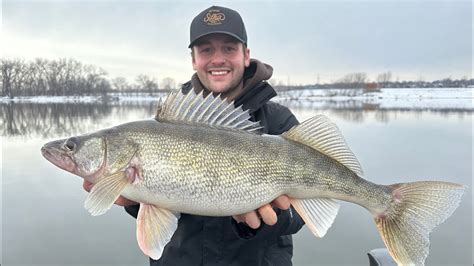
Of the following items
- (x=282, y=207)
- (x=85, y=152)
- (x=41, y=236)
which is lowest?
(x=41, y=236)

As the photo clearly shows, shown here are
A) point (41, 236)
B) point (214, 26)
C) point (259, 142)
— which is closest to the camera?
point (259, 142)

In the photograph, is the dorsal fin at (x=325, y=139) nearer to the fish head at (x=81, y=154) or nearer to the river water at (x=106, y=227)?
the fish head at (x=81, y=154)

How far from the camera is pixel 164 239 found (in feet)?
6.90

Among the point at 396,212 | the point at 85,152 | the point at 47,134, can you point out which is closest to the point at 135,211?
the point at 85,152

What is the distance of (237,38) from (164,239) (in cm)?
172

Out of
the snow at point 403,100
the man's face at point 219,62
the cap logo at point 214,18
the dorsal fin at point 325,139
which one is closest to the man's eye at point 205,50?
the man's face at point 219,62

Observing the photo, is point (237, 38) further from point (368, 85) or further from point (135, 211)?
point (368, 85)

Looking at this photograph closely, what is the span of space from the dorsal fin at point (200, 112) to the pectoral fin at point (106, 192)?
46cm

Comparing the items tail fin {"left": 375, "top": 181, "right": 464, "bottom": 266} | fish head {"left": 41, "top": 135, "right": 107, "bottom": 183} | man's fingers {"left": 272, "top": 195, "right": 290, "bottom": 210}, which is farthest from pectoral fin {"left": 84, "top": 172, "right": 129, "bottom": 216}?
tail fin {"left": 375, "top": 181, "right": 464, "bottom": 266}

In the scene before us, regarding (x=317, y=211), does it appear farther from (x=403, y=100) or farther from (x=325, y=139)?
(x=403, y=100)

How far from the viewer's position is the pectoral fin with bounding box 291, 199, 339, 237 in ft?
7.42

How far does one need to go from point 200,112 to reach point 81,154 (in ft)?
2.59

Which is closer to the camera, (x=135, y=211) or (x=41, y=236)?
(x=135, y=211)

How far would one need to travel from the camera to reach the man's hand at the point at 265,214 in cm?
216
